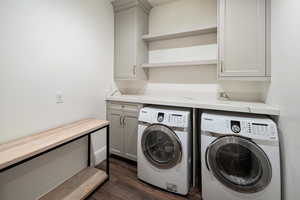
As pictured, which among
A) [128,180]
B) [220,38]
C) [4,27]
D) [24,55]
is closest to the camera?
[4,27]

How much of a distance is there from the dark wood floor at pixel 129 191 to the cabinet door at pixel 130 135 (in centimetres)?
27

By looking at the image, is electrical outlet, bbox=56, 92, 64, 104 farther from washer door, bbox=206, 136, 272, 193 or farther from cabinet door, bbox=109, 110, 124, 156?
washer door, bbox=206, 136, 272, 193

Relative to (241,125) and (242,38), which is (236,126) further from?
(242,38)

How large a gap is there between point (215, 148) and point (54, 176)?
71.4 inches

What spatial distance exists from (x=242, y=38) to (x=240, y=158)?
1.36m

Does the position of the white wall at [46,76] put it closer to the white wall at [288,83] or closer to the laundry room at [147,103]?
the laundry room at [147,103]

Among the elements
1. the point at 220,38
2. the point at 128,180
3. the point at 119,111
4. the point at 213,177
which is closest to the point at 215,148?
the point at 213,177

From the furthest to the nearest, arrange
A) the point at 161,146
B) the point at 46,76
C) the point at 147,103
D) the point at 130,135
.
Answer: the point at 130,135, the point at 147,103, the point at 161,146, the point at 46,76

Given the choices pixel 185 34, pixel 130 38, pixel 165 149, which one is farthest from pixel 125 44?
pixel 165 149

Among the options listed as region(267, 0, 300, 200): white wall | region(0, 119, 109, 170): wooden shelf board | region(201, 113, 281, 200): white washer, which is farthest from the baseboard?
region(267, 0, 300, 200): white wall

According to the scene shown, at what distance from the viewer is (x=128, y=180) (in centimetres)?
186

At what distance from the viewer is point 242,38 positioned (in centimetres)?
165

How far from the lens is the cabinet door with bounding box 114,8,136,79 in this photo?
2.34 metres

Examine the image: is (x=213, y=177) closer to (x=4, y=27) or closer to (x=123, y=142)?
(x=123, y=142)
